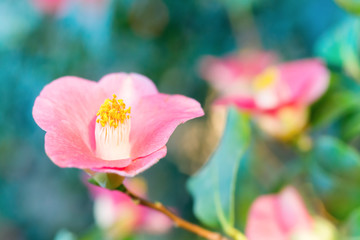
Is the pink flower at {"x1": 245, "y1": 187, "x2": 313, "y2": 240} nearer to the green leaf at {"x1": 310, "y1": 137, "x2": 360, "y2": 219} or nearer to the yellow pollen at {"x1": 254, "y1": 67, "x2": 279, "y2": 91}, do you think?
the green leaf at {"x1": 310, "y1": 137, "x2": 360, "y2": 219}

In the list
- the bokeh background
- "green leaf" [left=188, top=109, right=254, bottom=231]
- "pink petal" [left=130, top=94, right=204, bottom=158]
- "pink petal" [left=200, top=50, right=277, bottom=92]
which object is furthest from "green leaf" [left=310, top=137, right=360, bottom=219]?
the bokeh background

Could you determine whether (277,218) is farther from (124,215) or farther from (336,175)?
(124,215)

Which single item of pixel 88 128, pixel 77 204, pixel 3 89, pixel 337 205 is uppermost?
pixel 88 128

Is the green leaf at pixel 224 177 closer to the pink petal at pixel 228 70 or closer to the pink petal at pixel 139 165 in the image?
the pink petal at pixel 139 165

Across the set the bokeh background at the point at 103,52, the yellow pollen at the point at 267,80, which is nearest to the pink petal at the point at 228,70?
the bokeh background at the point at 103,52

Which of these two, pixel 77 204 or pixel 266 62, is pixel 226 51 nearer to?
pixel 266 62

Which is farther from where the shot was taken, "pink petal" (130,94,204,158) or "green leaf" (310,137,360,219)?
"green leaf" (310,137,360,219)

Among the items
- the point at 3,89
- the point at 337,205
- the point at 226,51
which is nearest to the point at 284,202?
the point at 337,205
